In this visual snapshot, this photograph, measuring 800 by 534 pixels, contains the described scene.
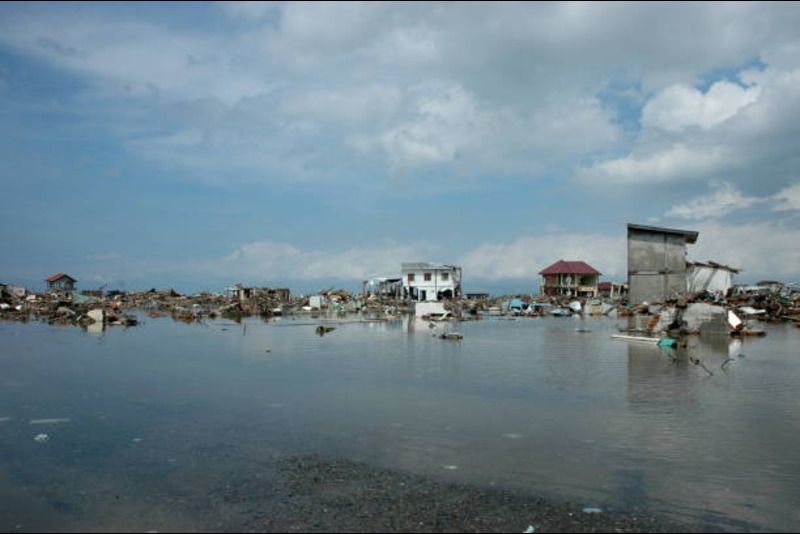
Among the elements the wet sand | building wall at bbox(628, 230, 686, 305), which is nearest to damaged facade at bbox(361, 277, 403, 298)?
building wall at bbox(628, 230, 686, 305)

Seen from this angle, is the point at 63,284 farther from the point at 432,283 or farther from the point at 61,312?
the point at 432,283

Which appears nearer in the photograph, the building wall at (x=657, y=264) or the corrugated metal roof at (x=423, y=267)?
the building wall at (x=657, y=264)

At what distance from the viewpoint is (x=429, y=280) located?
76875 millimetres

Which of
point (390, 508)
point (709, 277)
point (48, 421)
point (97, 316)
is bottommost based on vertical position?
point (390, 508)

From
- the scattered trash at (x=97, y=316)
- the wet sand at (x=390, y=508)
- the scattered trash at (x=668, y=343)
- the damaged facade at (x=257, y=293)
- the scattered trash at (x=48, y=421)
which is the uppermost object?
the damaged facade at (x=257, y=293)

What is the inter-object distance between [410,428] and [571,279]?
2912 inches

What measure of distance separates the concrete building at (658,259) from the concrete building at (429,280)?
32.3 meters

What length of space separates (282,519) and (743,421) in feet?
30.3

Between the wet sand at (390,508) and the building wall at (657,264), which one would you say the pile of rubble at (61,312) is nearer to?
the building wall at (657,264)

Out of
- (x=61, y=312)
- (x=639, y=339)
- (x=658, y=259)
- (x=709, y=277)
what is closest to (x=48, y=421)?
(x=639, y=339)

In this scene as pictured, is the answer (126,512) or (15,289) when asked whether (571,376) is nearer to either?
(126,512)

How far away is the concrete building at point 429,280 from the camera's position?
76.8m

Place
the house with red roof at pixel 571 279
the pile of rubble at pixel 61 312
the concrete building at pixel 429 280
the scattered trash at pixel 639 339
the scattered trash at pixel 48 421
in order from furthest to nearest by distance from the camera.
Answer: the house with red roof at pixel 571 279
the concrete building at pixel 429 280
the pile of rubble at pixel 61 312
the scattered trash at pixel 639 339
the scattered trash at pixel 48 421

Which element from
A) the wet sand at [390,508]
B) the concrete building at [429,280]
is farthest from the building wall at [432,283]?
the wet sand at [390,508]
